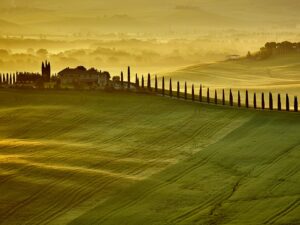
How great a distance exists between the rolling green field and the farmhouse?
69.1 feet

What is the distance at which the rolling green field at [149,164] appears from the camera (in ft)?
174

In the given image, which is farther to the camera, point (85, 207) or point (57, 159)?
point (57, 159)

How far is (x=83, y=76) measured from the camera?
128 metres

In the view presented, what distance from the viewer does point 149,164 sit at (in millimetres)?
67625

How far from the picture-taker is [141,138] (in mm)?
79938

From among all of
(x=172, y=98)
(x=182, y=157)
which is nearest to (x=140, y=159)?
(x=182, y=157)

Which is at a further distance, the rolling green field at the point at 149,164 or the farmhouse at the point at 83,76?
the farmhouse at the point at 83,76

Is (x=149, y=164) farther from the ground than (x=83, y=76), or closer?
closer

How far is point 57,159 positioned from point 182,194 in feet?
53.1

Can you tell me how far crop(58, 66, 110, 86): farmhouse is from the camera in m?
122

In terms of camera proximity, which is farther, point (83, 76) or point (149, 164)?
point (83, 76)

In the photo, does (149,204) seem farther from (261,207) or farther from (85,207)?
(261,207)

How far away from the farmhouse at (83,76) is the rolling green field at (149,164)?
2107cm

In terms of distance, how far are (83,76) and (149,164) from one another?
61.9 m
